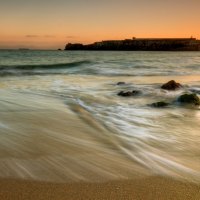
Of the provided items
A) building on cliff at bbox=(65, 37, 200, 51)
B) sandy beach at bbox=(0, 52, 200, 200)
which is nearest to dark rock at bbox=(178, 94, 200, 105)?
sandy beach at bbox=(0, 52, 200, 200)

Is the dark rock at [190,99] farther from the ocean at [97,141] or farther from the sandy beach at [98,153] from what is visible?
the sandy beach at [98,153]

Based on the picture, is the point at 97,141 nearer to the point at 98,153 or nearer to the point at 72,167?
the point at 98,153

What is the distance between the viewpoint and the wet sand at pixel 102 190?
2830 mm

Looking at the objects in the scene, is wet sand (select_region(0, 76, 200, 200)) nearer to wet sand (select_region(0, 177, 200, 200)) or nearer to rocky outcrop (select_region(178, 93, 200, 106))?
wet sand (select_region(0, 177, 200, 200))

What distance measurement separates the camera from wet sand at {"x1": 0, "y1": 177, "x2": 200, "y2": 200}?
2830mm

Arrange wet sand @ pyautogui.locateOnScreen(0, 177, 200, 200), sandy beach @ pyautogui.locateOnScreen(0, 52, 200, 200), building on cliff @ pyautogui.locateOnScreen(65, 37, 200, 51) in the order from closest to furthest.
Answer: wet sand @ pyautogui.locateOnScreen(0, 177, 200, 200) < sandy beach @ pyautogui.locateOnScreen(0, 52, 200, 200) < building on cliff @ pyautogui.locateOnScreen(65, 37, 200, 51)

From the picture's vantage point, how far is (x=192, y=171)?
11.6 feet

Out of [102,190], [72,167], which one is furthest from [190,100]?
[102,190]

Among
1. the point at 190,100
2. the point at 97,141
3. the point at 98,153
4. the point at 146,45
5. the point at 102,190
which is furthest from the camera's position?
the point at 146,45

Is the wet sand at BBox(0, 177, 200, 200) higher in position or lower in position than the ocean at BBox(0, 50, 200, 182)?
higher

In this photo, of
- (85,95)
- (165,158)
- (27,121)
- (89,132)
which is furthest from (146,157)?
(85,95)

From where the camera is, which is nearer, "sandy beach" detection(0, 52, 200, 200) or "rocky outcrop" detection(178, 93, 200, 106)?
"sandy beach" detection(0, 52, 200, 200)

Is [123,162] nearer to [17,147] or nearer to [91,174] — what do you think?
[91,174]

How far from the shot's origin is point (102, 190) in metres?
2.99
